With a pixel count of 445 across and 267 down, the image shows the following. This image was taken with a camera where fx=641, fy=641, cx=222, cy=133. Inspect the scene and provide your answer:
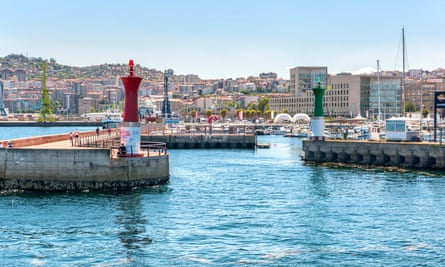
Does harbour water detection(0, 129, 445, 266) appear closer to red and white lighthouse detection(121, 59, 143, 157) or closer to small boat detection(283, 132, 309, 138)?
red and white lighthouse detection(121, 59, 143, 157)

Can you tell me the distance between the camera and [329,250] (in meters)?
26.6

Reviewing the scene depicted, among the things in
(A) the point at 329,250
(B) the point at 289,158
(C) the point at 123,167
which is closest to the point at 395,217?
(A) the point at 329,250

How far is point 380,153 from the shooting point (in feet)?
200

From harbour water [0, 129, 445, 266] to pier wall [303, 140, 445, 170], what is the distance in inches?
Result: 284

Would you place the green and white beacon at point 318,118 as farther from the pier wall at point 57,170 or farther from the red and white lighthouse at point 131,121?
the pier wall at point 57,170

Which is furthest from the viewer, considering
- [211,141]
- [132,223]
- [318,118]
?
[211,141]

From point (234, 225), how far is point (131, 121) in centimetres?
1562

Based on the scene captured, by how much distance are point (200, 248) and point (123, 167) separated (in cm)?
1701

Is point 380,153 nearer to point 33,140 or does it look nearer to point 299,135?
point 33,140

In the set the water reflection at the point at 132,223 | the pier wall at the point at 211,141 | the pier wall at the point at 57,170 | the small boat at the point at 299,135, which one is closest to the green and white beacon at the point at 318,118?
the pier wall at the point at 211,141

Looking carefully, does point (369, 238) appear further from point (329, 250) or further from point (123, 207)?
point (123, 207)

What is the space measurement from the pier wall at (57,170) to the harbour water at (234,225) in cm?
147

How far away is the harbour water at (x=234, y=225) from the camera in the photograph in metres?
25.4

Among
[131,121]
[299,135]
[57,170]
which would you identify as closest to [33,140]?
[57,170]
